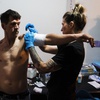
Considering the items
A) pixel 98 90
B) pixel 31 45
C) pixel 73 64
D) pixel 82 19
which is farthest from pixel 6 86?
pixel 98 90

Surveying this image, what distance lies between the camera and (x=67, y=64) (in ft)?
5.14

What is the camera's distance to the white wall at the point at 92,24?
119 inches

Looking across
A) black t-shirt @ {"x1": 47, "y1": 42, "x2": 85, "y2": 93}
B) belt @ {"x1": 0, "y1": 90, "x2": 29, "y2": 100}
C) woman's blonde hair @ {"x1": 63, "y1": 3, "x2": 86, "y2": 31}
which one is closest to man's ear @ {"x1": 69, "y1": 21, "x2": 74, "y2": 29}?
woman's blonde hair @ {"x1": 63, "y1": 3, "x2": 86, "y2": 31}

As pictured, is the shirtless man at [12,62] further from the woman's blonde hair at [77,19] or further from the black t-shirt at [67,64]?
the woman's blonde hair at [77,19]

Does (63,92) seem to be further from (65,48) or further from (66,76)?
(65,48)

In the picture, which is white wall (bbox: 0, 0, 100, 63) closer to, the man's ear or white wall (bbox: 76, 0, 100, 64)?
white wall (bbox: 76, 0, 100, 64)

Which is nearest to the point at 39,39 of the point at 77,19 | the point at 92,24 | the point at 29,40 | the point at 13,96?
the point at 29,40

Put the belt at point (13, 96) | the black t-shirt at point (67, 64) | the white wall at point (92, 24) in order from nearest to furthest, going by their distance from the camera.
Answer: the black t-shirt at point (67, 64) < the belt at point (13, 96) < the white wall at point (92, 24)

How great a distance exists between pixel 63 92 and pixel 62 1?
1.56m

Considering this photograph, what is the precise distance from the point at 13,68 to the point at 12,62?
0.06 meters

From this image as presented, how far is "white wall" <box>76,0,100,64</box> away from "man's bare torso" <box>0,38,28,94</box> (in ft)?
5.20

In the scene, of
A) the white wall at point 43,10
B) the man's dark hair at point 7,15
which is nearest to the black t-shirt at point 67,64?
the man's dark hair at point 7,15

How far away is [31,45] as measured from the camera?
61.9 inches

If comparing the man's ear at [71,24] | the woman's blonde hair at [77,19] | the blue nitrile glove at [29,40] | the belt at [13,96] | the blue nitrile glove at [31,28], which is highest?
the woman's blonde hair at [77,19]
